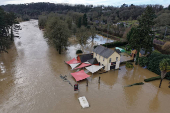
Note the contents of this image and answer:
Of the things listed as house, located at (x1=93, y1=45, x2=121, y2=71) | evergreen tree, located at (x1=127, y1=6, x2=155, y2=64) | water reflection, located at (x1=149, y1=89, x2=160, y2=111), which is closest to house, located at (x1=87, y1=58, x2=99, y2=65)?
house, located at (x1=93, y1=45, x2=121, y2=71)

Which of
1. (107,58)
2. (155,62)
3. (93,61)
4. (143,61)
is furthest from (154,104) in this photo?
(93,61)

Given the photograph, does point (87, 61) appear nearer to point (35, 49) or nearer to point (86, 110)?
point (86, 110)

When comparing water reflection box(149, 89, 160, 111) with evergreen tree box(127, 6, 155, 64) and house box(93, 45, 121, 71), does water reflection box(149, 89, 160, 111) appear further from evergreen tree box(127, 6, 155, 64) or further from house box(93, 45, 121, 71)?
evergreen tree box(127, 6, 155, 64)

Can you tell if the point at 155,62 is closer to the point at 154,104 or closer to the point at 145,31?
the point at 145,31

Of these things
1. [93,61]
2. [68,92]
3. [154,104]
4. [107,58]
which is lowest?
[154,104]

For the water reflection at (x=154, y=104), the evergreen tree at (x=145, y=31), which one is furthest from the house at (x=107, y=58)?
the water reflection at (x=154, y=104)

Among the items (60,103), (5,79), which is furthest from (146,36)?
(5,79)
